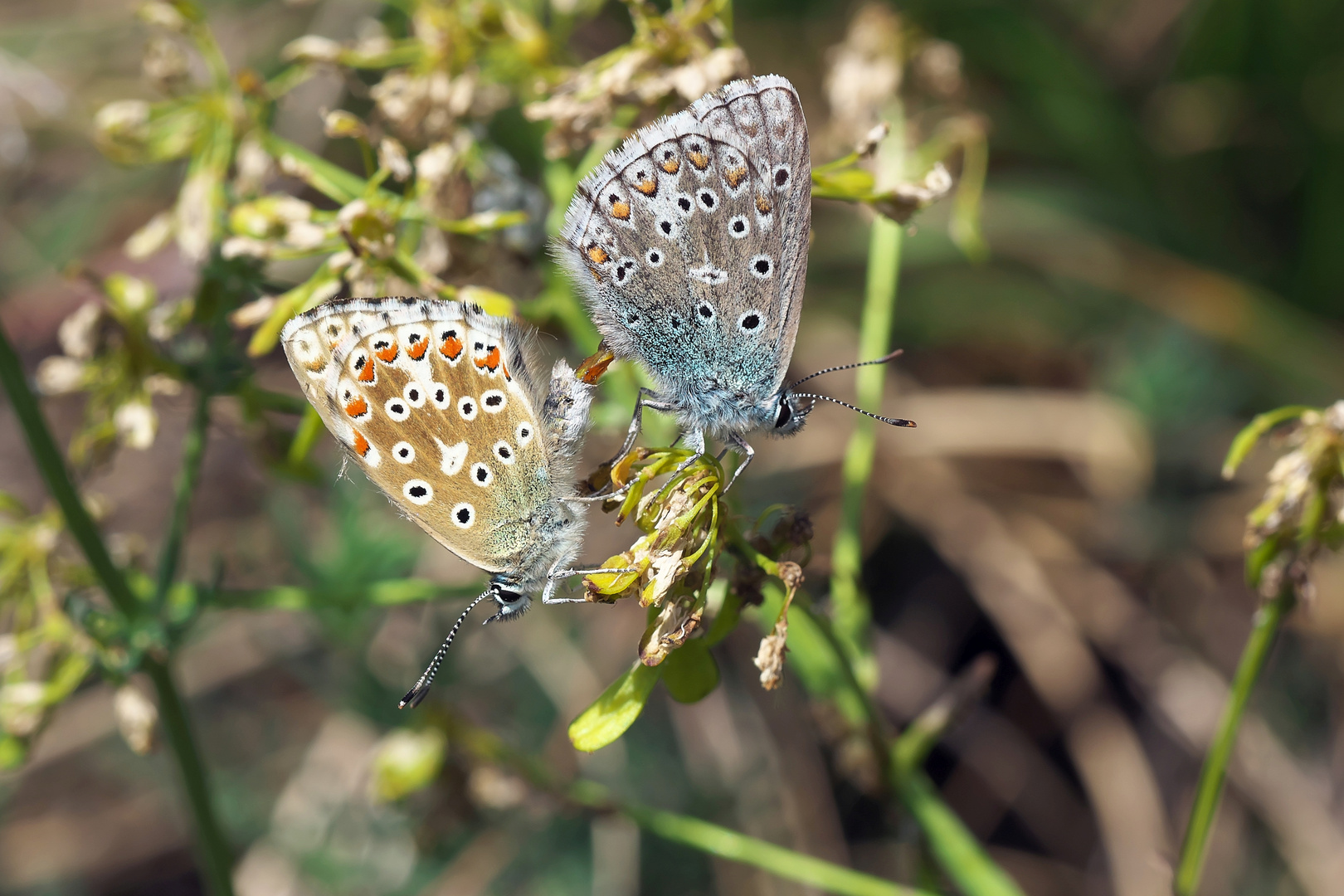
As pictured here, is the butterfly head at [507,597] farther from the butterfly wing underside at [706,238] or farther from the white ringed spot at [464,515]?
the butterfly wing underside at [706,238]

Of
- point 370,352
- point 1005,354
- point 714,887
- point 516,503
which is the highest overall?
point 370,352

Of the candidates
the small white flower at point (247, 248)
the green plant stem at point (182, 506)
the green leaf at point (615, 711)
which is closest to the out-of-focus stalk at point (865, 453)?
the green leaf at point (615, 711)

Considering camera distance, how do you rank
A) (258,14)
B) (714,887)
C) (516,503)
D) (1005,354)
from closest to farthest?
(516,503)
(714,887)
(1005,354)
(258,14)

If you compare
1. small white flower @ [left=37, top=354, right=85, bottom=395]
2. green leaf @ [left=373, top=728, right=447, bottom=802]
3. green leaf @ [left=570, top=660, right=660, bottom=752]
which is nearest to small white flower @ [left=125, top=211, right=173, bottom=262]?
small white flower @ [left=37, top=354, right=85, bottom=395]

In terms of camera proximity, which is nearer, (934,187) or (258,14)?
(934,187)

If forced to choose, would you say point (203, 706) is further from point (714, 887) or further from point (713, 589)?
point (713, 589)

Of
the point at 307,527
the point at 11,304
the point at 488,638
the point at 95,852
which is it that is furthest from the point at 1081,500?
the point at 11,304
